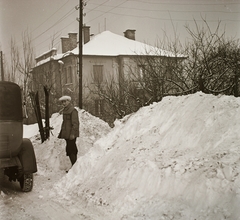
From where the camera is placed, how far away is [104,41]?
34.2 metres

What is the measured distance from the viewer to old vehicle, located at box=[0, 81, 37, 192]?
241 inches

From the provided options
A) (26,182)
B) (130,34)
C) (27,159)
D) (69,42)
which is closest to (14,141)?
(27,159)

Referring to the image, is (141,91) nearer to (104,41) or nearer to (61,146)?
(61,146)

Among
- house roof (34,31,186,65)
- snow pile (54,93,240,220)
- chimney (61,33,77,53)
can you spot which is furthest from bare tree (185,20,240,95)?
chimney (61,33,77,53)

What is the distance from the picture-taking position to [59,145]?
1028cm

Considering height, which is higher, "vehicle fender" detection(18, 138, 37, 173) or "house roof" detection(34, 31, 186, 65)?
"house roof" detection(34, 31, 186, 65)

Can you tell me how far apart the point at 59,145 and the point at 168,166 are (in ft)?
19.7

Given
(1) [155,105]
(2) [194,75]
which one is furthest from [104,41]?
(1) [155,105]

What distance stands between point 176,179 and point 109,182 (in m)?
1.50

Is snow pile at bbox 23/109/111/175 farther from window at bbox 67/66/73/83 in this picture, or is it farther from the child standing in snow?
window at bbox 67/66/73/83

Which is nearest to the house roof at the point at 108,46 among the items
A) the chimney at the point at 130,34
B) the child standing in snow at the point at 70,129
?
the chimney at the point at 130,34

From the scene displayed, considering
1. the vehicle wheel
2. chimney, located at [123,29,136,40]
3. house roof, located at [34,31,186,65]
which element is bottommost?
the vehicle wheel

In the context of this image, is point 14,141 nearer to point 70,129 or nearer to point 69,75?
point 70,129

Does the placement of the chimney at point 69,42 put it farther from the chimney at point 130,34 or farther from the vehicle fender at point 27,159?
the vehicle fender at point 27,159
